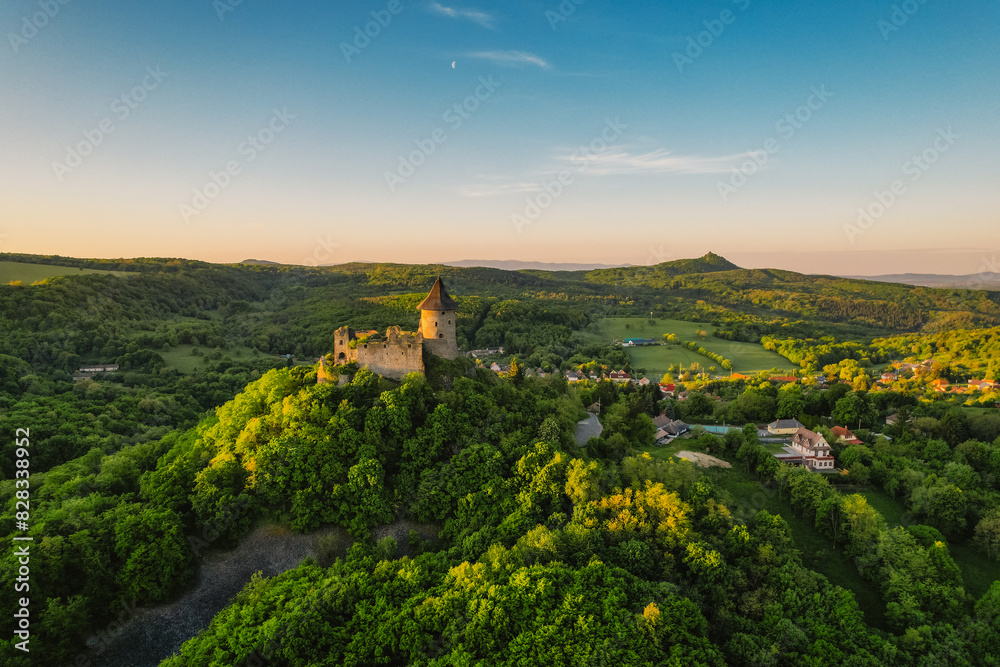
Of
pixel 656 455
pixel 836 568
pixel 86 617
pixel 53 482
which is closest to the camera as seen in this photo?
pixel 86 617

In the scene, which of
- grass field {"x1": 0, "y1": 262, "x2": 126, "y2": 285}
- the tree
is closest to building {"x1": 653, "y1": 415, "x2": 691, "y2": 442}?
the tree

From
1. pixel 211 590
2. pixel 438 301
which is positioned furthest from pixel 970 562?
pixel 211 590

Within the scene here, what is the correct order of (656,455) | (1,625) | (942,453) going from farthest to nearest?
(942,453), (656,455), (1,625)

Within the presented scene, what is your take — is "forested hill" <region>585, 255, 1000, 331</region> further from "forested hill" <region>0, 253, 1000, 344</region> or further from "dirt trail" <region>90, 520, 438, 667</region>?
"dirt trail" <region>90, 520, 438, 667</region>

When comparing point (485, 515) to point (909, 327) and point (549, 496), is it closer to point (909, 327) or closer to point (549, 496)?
point (549, 496)

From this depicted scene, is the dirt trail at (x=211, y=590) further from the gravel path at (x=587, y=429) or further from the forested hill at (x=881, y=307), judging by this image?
the forested hill at (x=881, y=307)

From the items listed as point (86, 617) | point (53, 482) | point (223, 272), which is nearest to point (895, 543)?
point (86, 617)
